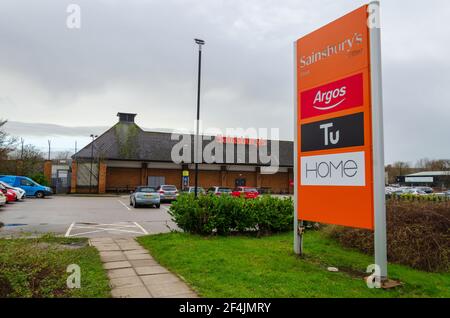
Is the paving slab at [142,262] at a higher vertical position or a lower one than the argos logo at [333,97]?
lower

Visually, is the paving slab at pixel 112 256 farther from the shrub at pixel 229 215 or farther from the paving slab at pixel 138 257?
the shrub at pixel 229 215

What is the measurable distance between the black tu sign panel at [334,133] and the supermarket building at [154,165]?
2923 cm

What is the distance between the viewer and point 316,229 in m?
10.6

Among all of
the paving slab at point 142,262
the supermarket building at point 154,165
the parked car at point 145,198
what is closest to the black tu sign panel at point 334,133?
the paving slab at point 142,262

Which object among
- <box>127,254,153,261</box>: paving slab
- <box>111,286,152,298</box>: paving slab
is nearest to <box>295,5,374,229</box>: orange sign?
<box>127,254,153,261</box>: paving slab

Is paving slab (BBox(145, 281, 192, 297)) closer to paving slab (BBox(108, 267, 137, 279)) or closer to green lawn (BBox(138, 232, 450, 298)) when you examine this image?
green lawn (BBox(138, 232, 450, 298))

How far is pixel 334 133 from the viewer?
6.39 meters

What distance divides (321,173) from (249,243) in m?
2.71

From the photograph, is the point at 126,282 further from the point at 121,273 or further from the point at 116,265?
the point at 116,265

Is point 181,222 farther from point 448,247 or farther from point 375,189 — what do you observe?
point 448,247

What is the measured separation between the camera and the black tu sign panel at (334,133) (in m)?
5.86

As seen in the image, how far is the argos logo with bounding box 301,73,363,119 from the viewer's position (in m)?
5.92
